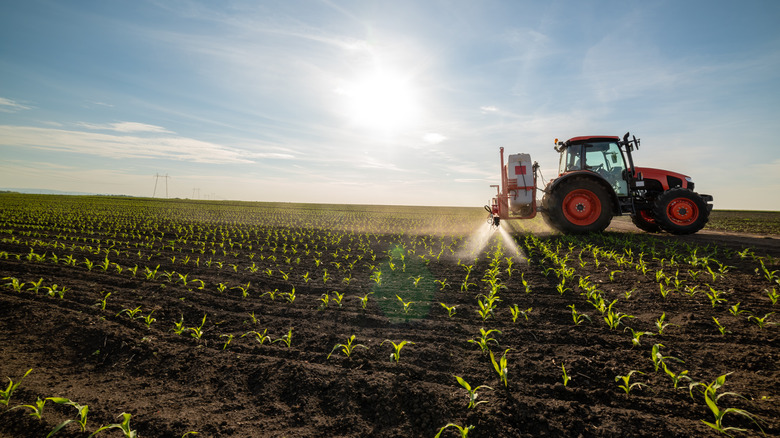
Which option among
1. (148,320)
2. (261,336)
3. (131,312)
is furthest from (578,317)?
(131,312)

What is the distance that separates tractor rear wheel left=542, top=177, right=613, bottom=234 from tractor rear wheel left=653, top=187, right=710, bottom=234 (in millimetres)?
1391

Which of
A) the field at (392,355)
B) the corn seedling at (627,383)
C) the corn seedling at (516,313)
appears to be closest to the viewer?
the field at (392,355)

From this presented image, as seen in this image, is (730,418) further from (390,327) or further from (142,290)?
(142,290)

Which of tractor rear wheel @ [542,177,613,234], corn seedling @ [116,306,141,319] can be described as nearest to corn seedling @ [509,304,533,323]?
corn seedling @ [116,306,141,319]

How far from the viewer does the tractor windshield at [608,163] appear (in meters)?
10.6

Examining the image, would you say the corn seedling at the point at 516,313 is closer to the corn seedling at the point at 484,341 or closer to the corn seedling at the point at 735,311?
the corn seedling at the point at 484,341

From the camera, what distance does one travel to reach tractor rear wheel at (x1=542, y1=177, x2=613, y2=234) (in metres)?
10.2

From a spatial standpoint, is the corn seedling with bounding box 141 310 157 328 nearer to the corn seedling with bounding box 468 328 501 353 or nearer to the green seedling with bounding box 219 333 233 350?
the green seedling with bounding box 219 333 233 350

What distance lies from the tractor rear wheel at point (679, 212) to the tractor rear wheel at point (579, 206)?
139 centimetres

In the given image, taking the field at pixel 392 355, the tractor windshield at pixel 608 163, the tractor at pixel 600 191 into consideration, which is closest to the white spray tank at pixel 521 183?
the tractor at pixel 600 191

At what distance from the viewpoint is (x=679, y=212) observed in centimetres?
1012

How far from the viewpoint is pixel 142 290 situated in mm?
5484

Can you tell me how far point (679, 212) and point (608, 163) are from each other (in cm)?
248

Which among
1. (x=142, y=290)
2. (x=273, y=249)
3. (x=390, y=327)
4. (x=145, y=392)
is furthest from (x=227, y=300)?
(x=273, y=249)
